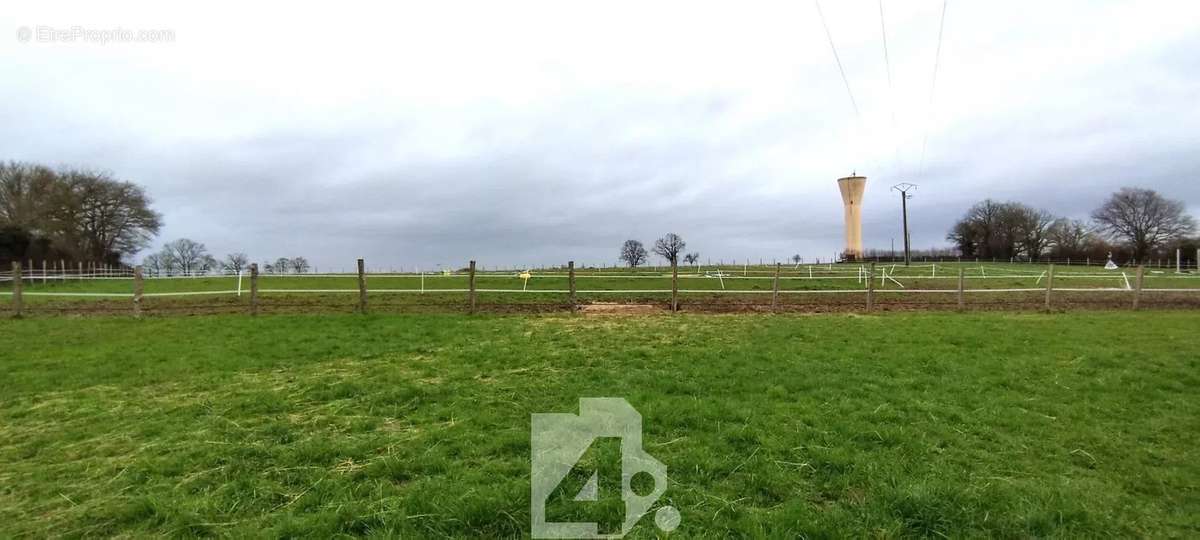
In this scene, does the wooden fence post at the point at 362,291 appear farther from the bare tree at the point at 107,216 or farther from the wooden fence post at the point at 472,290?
the bare tree at the point at 107,216

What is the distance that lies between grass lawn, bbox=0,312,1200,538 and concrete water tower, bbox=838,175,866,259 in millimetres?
49581

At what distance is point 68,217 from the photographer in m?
41.1

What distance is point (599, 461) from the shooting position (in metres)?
3.63

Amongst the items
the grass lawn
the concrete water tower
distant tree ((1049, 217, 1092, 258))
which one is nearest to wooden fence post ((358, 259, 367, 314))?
the grass lawn

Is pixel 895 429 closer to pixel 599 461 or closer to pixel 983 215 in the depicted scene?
pixel 599 461

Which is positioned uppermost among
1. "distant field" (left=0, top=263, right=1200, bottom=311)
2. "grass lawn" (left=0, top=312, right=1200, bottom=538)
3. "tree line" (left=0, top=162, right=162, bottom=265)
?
"tree line" (left=0, top=162, right=162, bottom=265)

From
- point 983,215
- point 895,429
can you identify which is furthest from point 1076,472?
point 983,215

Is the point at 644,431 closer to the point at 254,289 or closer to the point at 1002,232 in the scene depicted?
the point at 254,289

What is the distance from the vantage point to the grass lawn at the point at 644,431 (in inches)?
119

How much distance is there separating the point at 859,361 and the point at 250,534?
6.87m

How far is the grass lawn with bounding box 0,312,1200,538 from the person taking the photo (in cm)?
302

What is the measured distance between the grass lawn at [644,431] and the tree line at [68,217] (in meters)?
43.0

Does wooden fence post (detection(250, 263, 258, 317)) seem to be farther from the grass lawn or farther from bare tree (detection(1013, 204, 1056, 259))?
bare tree (detection(1013, 204, 1056, 259))

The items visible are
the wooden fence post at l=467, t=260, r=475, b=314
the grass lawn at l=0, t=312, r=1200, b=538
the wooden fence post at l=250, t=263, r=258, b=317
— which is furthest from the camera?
the wooden fence post at l=467, t=260, r=475, b=314
